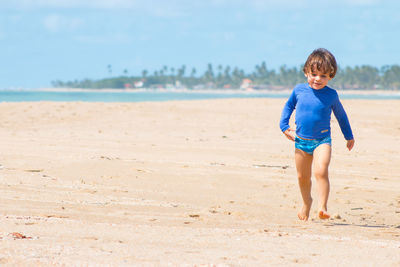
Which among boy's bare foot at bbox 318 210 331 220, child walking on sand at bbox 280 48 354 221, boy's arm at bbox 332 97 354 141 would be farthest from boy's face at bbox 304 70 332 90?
boy's bare foot at bbox 318 210 331 220

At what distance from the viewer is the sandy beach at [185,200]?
3.90 metres

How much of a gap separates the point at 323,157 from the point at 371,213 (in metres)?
1.30

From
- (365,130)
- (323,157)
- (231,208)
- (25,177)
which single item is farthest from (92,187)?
(365,130)

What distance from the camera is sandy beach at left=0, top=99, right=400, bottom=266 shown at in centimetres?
390

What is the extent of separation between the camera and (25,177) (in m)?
7.11

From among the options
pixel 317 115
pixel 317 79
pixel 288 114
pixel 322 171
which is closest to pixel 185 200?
pixel 288 114

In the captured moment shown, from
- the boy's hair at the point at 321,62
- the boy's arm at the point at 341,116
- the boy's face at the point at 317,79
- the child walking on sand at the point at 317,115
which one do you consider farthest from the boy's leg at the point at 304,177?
the boy's hair at the point at 321,62

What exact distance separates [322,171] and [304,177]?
1.08ft

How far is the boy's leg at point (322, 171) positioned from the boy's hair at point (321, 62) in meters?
0.64

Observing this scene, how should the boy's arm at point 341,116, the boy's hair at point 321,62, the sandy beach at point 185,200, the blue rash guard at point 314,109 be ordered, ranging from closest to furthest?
the sandy beach at point 185,200
the boy's hair at point 321,62
the blue rash guard at point 314,109
the boy's arm at point 341,116

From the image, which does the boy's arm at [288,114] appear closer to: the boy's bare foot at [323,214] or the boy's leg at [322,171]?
the boy's leg at [322,171]

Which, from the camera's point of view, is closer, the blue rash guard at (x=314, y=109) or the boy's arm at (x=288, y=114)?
the blue rash guard at (x=314, y=109)

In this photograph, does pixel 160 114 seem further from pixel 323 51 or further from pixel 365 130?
pixel 323 51

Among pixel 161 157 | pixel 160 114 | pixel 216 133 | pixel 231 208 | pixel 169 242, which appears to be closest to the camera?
pixel 169 242
